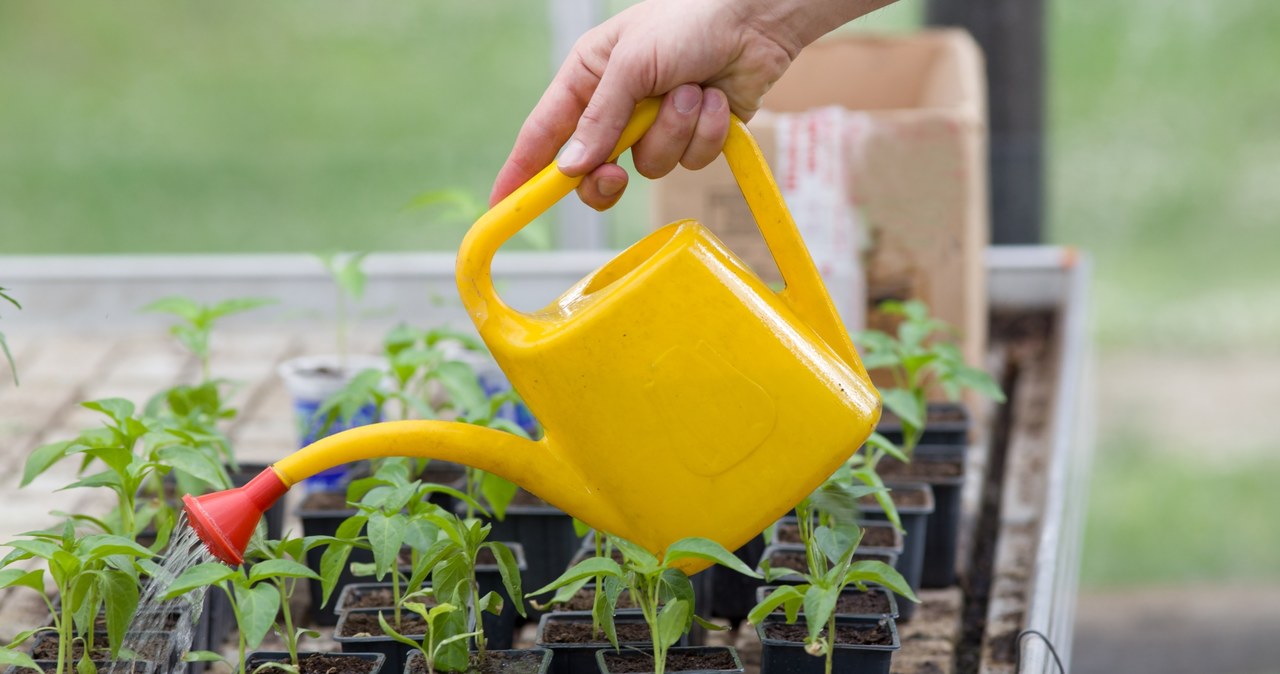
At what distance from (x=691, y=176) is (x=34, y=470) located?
3.99 ft


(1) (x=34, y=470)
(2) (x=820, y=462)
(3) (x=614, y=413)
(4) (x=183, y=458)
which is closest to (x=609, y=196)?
(3) (x=614, y=413)

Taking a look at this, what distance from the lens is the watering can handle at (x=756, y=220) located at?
1258mm

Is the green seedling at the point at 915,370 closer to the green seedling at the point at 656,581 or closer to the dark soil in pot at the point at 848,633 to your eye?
the dark soil in pot at the point at 848,633

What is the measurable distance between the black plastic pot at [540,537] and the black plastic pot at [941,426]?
0.52 m

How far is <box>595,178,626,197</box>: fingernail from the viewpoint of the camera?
1.31 metres

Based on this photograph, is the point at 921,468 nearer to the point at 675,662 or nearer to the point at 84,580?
the point at 675,662

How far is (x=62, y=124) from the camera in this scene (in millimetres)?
5898

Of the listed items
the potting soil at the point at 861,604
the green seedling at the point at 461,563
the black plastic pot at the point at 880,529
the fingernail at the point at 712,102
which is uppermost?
the fingernail at the point at 712,102

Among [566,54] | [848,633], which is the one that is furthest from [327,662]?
[566,54]

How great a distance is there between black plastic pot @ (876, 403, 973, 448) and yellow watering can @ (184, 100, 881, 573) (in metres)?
0.65

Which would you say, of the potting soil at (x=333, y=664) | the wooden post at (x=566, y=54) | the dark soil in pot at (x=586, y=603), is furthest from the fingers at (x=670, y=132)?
the wooden post at (x=566, y=54)

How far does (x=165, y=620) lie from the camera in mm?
1373

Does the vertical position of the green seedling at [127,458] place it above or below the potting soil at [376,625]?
above

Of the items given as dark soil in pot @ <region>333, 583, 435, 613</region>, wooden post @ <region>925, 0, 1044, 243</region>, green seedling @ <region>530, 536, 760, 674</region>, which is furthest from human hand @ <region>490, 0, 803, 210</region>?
wooden post @ <region>925, 0, 1044, 243</region>
